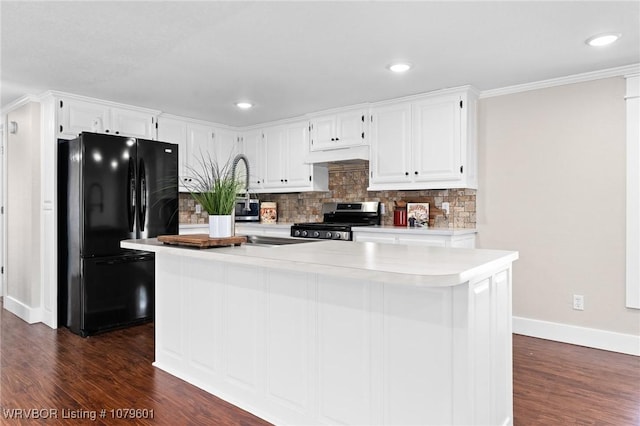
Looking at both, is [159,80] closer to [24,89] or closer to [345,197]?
[24,89]

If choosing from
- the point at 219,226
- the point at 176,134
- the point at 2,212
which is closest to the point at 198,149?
the point at 176,134

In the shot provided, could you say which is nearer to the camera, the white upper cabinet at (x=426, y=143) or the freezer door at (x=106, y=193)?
the freezer door at (x=106, y=193)

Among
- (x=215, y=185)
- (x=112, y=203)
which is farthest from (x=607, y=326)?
(x=112, y=203)

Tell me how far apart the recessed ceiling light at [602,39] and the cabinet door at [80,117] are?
4284 mm

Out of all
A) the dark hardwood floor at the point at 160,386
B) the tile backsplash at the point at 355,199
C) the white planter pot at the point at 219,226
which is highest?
the tile backsplash at the point at 355,199

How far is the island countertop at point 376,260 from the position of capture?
146 cm

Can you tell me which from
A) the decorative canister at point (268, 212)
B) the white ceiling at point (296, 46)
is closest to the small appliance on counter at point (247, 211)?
the decorative canister at point (268, 212)

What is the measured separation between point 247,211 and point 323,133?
1.66 meters

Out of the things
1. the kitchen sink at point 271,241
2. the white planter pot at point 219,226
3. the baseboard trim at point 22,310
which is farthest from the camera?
the baseboard trim at point 22,310

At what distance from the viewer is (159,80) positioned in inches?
142

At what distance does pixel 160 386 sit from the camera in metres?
2.64

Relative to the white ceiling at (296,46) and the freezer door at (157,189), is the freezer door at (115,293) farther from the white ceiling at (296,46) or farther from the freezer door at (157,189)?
the white ceiling at (296,46)

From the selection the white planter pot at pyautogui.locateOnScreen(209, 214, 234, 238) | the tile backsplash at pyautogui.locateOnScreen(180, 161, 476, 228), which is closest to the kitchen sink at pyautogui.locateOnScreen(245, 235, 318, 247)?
the white planter pot at pyautogui.locateOnScreen(209, 214, 234, 238)

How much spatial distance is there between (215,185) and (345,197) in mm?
2810
